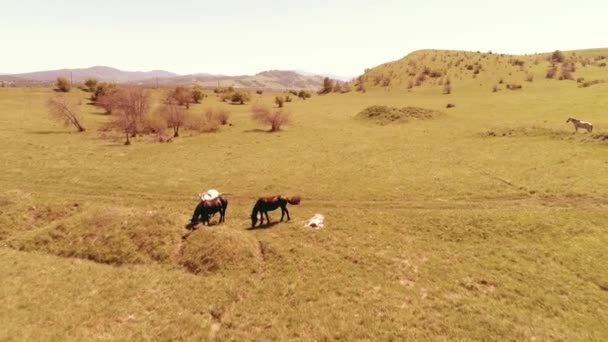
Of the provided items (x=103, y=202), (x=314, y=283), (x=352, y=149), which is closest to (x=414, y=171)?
(x=352, y=149)

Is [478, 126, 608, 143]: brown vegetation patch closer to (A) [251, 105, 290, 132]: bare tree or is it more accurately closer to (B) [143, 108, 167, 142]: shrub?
(A) [251, 105, 290, 132]: bare tree

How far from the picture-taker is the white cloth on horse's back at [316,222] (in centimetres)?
2042

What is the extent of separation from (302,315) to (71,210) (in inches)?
755

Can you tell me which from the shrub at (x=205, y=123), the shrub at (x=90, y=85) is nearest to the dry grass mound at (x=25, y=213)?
the shrub at (x=205, y=123)

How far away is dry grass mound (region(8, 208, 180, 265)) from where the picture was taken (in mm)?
17578

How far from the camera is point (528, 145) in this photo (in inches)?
1423

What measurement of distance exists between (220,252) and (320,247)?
5.21 m

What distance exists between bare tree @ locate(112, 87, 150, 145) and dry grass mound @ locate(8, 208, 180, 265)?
3140cm

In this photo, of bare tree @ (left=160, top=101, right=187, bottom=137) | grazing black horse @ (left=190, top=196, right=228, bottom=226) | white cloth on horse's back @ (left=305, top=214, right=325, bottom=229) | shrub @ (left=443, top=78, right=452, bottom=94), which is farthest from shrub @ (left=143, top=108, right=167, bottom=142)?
shrub @ (left=443, top=78, right=452, bottom=94)

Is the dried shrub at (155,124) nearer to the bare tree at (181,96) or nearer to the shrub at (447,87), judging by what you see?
the bare tree at (181,96)

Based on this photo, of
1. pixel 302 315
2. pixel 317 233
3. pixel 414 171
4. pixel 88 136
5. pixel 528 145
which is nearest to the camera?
pixel 302 315

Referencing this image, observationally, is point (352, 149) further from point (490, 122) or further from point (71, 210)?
point (71, 210)

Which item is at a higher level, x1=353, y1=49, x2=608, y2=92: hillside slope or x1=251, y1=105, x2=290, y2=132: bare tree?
x1=353, y1=49, x2=608, y2=92: hillside slope

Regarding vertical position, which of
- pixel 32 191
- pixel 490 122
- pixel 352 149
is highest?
pixel 490 122
